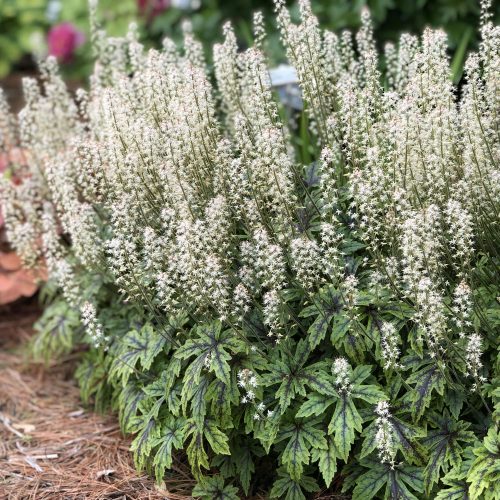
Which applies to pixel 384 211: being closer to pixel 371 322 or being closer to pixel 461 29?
pixel 371 322

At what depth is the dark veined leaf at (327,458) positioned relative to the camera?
Result: 3.35 m

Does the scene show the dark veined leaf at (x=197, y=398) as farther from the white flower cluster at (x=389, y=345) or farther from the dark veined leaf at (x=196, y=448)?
the white flower cluster at (x=389, y=345)

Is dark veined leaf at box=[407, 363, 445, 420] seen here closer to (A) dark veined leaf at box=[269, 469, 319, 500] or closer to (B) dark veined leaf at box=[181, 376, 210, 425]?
(A) dark veined leaf at box=[269, 469, 319, 500]

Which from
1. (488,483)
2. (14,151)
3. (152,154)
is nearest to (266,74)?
(152,154)

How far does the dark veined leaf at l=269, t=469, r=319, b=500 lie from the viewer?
3.55 m

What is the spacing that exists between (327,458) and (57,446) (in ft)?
6.06

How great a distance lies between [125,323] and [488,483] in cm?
227

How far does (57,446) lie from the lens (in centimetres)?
446

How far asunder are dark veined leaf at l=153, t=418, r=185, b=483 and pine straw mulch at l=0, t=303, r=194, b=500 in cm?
23

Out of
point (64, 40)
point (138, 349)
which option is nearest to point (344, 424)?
point (138, 349)

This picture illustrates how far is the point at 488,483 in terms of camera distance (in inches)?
123

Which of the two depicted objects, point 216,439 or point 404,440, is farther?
point 216,439

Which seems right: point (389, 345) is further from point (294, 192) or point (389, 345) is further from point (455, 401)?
point (294, 192)

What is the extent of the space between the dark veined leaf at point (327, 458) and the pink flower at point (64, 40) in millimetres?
7424
